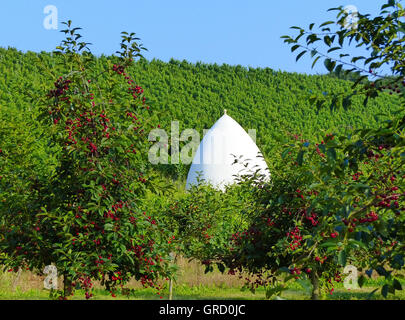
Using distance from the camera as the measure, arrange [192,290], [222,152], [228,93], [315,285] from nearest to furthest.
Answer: [315,285] < [192,290] < [222,152] < [228,93]

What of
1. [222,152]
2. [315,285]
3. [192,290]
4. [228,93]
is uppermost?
[228,93]

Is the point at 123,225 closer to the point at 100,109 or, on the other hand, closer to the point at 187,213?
the point at 100,109

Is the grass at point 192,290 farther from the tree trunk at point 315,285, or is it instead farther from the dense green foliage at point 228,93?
the dense green foliage at point 228,93

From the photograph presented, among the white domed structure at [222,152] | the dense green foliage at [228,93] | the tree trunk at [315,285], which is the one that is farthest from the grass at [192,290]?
the dense green foliage at [228,93]

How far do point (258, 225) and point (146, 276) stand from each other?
1.97 m

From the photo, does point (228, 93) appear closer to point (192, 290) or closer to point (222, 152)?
point (222, 152)

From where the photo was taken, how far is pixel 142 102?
24.2ft

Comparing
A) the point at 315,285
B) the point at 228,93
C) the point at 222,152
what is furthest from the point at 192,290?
the point at 228,93

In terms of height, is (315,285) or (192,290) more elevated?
(315,285)

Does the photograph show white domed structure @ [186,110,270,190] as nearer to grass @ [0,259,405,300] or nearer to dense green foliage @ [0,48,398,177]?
grass @ [0,259,405,300]

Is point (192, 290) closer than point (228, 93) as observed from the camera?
Yes

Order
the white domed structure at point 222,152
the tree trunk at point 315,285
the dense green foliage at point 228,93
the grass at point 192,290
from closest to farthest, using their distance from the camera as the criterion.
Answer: the tree trunk at point 315,285 < the grass at point 192,290 < the white domed structure at point 222,152 < the dense green foliage at point 228,93

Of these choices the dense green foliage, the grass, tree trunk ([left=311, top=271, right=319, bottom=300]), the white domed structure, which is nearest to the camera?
tree trunk ([left=311, top=271, right=319, bottom=300])

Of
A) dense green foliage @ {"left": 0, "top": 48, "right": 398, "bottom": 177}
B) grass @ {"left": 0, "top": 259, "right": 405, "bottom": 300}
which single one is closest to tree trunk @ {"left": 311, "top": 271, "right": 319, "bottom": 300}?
grass @ {"left": 0, "top": 259, "right": 405, "bottom": 300}
